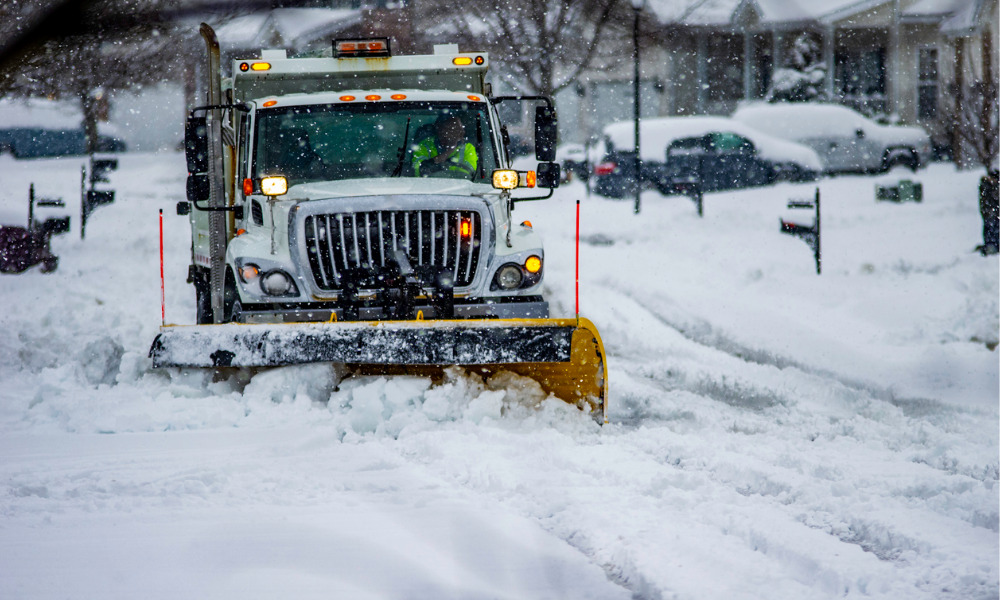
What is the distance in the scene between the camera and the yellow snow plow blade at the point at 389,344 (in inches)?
245

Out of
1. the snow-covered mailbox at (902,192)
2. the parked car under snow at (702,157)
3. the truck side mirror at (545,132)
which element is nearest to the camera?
the truck side mirror at (545,132)

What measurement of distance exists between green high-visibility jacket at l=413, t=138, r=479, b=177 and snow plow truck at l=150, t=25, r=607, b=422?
1cm

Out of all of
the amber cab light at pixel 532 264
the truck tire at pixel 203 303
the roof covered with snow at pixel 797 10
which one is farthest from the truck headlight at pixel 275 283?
the roof covered with snow at pixel 797 10

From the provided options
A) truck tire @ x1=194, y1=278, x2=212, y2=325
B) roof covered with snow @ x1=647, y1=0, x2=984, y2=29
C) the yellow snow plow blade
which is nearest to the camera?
the yellow snow plow blade

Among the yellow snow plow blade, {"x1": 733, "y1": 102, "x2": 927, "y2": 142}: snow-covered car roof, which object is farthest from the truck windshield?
{"x1": 733, "y1": 102, "x2": 927, "y2": 142}: snow-covered car roof

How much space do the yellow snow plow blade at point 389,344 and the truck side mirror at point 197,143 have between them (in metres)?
1.68

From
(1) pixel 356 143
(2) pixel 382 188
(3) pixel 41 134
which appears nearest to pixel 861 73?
(3) pixel 41 134

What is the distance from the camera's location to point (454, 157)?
796 centimetres

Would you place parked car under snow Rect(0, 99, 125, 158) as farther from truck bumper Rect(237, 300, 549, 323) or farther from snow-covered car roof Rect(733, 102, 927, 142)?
truck bumper Rect(237, 300, 549, 323)

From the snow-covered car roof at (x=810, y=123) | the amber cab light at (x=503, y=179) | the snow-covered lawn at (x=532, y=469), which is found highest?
the snow-covered car roof at (x=810, y=123)

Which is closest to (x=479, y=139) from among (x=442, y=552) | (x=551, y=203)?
(x=442, y=552)

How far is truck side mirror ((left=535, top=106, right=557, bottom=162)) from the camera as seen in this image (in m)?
7.99

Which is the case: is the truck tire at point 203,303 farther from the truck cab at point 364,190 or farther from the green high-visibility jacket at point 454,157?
the green high-visibility jacket at point 454,157

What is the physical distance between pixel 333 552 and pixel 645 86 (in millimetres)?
40975
